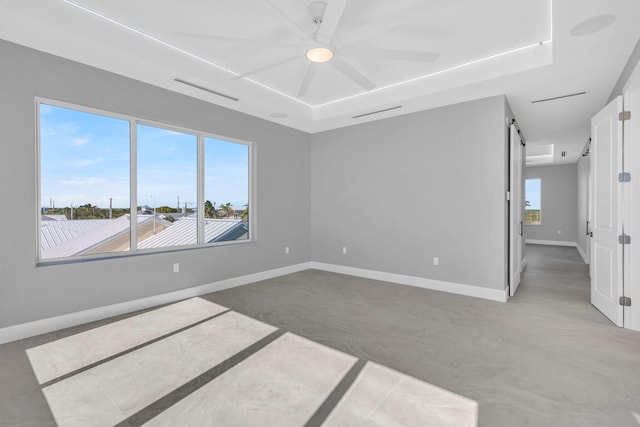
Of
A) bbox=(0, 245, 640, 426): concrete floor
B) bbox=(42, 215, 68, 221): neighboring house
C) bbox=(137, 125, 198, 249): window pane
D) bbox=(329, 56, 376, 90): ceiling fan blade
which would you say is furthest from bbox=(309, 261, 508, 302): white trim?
bbox=(42, 215, 68, 221): neighboring house

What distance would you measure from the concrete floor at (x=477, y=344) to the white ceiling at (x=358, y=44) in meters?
2.62

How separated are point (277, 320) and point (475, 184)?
10.5ft

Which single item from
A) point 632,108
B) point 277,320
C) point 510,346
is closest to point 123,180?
point 277,320

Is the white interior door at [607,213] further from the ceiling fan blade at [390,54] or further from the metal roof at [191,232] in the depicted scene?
the metal roof at [191,232]

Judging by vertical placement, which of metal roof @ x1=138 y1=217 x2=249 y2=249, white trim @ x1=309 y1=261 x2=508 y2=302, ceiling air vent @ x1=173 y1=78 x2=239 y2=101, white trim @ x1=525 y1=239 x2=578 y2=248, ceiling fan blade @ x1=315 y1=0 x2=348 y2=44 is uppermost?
ceiling air vent @ x1=173 y1=78 x2=239 y2=101

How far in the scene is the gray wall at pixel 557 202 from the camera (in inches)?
368

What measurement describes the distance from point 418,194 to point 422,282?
137cm

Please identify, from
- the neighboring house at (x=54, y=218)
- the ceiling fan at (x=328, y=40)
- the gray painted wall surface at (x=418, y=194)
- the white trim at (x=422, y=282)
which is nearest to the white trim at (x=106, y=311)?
the neighboring house at (x=54, y=218)

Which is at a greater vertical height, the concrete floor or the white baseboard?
the white baseboard

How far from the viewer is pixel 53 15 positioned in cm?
251

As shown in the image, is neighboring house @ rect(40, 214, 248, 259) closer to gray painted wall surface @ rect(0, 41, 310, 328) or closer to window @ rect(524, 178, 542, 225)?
gray painted wall surface @ rect(0, 41, 310, 328)

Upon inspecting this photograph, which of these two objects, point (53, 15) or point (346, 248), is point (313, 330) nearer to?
point (346, 248)

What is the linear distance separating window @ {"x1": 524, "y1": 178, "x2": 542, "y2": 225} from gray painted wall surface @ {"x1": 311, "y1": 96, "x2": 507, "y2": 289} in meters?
7.71

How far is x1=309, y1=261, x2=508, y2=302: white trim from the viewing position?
3.97 metres
